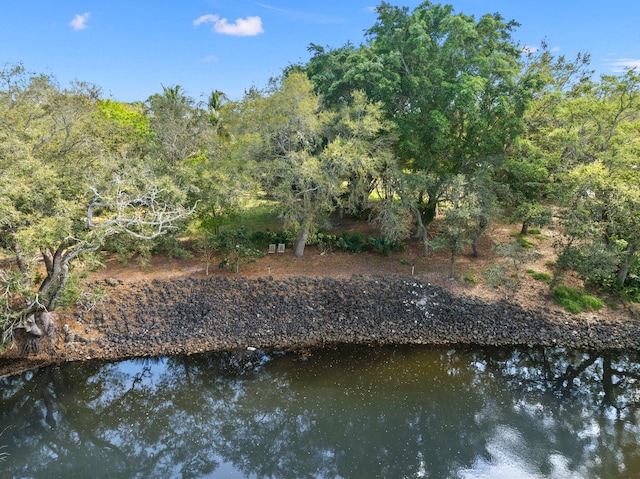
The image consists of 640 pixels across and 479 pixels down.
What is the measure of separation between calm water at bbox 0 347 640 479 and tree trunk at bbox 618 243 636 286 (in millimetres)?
3250

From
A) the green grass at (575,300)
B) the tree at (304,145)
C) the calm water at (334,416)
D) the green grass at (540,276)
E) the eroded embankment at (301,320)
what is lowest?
the calm water at (334,416)

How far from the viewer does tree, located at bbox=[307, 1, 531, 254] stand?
1458cm

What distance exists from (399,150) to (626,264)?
9473 millimetres

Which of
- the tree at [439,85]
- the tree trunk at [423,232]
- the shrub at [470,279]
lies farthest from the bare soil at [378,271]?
the tree at [439,85]

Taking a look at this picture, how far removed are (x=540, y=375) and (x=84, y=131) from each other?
18411mm

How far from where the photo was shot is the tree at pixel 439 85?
47.8 feet

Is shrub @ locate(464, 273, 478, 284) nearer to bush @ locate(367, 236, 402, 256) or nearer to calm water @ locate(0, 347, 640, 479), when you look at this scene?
calm water @ locate(0, 347, 640, 479)

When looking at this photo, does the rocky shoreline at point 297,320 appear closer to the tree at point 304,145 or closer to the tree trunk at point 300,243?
the tree trunk at point 300,243

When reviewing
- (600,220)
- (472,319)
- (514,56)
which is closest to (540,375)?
(472,319)

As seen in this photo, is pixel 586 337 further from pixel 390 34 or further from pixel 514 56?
pixel 390 34

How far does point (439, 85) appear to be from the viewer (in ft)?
49.3

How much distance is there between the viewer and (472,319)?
1391cm

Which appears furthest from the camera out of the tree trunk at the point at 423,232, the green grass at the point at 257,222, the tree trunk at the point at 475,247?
the green grass at the point at 257,222

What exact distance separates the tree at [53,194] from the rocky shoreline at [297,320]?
6.42 ft
